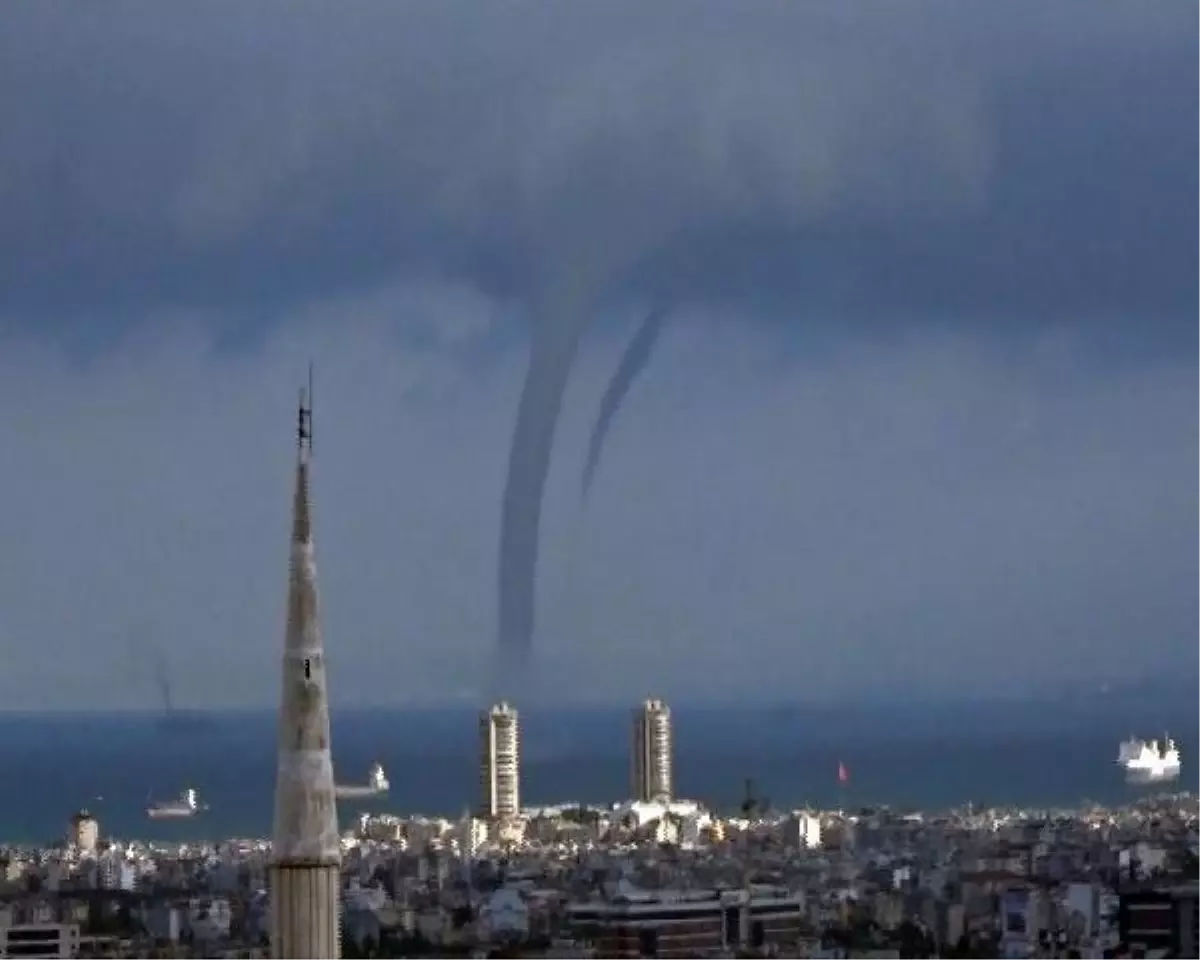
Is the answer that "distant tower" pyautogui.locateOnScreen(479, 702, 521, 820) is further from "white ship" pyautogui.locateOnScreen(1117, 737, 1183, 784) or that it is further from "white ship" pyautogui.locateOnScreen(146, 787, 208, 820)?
"white ship" pyautogui.locateOnScreen(1117, 737, 1183, 784)

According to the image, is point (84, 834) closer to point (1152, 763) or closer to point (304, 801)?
point (1152, 763)

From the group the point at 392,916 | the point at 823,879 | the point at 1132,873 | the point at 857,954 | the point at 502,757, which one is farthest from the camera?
the point at 502,757

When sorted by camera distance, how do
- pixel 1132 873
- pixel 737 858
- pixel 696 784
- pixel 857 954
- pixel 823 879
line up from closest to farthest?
pixel 857 954, pixel 1132 873, pixel 823 879, pixel 737 858, pixel 696 784

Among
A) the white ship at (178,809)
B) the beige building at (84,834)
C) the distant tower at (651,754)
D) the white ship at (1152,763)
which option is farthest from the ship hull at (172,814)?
the white ship at (1152,763)

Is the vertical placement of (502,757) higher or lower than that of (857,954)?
higher

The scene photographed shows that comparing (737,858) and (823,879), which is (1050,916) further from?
(737,858)

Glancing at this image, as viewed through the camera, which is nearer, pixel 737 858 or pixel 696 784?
pixel 737 858

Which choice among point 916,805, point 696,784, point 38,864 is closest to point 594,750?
point 696,784
